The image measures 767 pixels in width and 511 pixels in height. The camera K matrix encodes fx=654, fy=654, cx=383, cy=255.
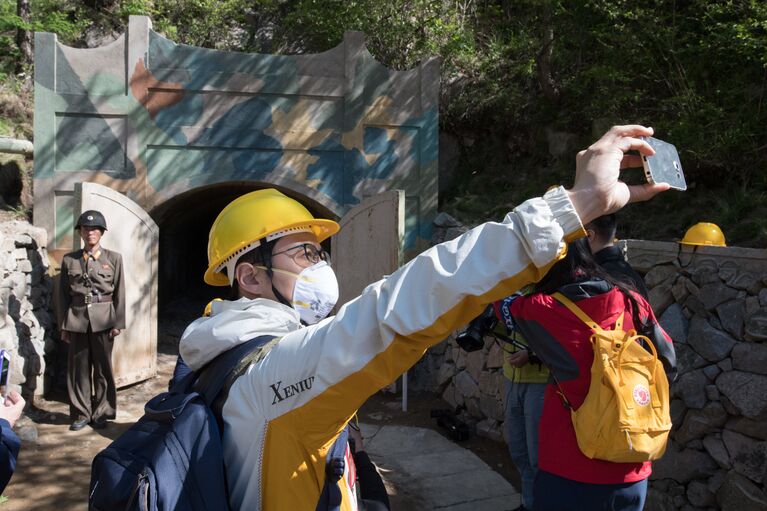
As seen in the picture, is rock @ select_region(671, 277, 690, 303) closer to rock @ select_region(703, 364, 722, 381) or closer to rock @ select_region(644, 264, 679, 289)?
rock @ select_region(644, 264, 679, 289)

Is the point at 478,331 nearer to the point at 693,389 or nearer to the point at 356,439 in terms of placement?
the point at 693,389

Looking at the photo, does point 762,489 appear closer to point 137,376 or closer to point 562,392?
point 562,392

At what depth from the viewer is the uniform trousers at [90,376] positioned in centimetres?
616

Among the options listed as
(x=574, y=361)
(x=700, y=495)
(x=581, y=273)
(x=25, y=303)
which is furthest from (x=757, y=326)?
(x=25, y=303)

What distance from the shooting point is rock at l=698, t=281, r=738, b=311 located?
3936 millimetres

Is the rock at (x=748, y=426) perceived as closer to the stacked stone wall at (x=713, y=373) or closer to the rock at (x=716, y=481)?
the stacked stone wall at (x=713, y=373)

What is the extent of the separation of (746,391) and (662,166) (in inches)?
115

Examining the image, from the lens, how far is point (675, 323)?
4199mm

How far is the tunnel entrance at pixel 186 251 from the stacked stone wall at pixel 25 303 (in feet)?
4.76

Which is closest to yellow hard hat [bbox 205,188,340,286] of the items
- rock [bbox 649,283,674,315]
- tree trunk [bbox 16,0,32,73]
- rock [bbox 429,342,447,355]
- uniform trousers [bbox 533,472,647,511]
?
uniform trousers [bbox 533,472,647,511]

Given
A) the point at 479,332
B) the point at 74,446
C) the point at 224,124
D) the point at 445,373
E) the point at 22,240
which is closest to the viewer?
the point at 479,332

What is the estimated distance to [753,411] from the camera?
3.64 meters

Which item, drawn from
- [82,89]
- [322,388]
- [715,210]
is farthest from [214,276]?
[82,89]

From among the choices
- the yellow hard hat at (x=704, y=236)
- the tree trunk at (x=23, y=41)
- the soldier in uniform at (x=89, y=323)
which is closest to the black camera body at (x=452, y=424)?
the yellow hard hat at (x=704, y=236)
